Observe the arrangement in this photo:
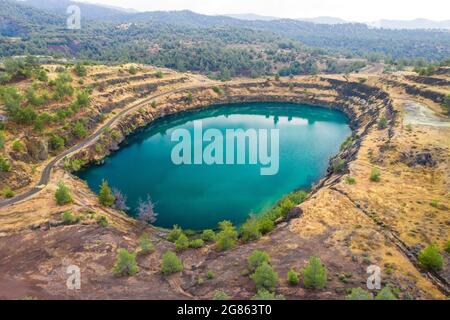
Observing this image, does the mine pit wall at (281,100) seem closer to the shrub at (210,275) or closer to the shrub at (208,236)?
the shrub at (208,236)

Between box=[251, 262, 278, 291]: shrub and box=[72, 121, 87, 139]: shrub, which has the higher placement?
box=[72, 121, 87, 139]: shrub

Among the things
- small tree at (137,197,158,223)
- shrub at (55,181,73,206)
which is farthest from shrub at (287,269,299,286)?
shrub at (55,181,73,206)

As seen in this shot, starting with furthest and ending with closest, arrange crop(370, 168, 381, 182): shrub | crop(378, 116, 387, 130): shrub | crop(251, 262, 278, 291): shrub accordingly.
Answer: crop(378, 116, 387, 130): shrub → crop(370, 168, 381, 182): shrub → crop(251, 262, 278, 291): shrub

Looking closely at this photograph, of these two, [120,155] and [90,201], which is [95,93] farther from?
[90,201]

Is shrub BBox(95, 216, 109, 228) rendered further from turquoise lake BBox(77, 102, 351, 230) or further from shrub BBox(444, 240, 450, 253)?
shrub BBox(444, 240, 450, 253)

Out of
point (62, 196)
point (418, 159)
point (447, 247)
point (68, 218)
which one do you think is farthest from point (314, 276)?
point (418, 159)

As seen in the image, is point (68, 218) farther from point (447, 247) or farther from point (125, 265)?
point (447, 247)

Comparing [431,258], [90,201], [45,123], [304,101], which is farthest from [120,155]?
[304,101]
